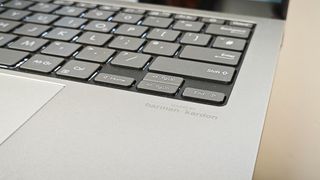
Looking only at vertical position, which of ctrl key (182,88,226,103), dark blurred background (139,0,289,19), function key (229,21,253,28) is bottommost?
ctrl key (182,88,226,103)

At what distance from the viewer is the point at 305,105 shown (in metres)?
0.66

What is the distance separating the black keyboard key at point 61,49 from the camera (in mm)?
341

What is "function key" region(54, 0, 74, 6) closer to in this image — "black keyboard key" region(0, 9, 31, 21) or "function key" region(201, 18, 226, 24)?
"black keyboard key" region(0, 9, 31, 21)

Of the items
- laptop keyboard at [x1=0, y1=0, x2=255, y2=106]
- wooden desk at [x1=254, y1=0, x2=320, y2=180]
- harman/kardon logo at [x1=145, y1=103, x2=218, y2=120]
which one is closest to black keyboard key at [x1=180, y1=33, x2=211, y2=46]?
laptop keyboard at [x1=0, y1=0, x2=255, y2=106]

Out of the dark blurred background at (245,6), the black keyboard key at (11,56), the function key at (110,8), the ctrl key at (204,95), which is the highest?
the dark blurred background at (245,6)

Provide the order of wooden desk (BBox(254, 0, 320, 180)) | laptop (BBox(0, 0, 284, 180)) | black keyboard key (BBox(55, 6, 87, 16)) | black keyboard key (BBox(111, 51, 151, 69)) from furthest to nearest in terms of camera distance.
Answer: wooden desk (BBox(254, 0, 320, 180))
black keyboard key (BBox(55, 6, 87, 16))
black keyboard key (BBox(111, 51, 151, 69))
laptop (BBox(0, 0, 284, 180))

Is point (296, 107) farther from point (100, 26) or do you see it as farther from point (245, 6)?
point (100, 26)

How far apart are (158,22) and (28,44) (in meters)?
0.13

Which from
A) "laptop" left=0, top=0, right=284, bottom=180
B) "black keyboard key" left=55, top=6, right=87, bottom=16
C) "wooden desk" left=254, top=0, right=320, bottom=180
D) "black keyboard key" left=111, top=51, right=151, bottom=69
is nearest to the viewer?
"laptop" left=0, top=0, right=284, bottom=180

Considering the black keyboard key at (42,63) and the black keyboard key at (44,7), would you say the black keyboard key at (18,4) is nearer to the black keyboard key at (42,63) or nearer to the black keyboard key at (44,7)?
the black keyboard key at (44,7)

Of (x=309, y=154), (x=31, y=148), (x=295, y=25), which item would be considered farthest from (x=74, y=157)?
(x=309, y=154)

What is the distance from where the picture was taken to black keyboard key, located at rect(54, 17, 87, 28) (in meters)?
0.40

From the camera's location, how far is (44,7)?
445 millimetres

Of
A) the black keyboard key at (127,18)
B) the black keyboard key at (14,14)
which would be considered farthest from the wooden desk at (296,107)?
the black keyboard key at (14,14)
